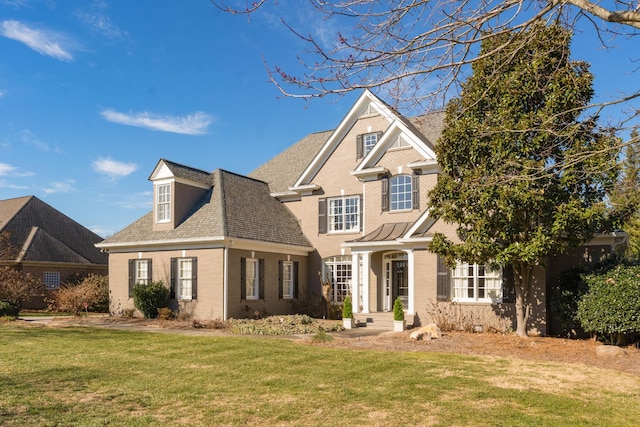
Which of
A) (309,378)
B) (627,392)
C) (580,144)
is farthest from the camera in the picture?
(580,144)

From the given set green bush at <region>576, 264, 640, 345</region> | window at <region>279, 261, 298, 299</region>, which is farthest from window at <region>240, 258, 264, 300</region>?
green bush at <region>576, 264, 640, 345</region>

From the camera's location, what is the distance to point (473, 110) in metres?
16.5

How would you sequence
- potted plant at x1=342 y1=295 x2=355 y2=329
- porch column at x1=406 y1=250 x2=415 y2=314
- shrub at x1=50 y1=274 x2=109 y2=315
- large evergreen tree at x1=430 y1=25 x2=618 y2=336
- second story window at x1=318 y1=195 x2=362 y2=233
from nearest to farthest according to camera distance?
1. large evergreen tree at x1=430 y1=25 x2=618 y2=336
2. porch column at x1=406 y1=250 x2=415 y2=314
3. potted plant at x1=342 y1=295 x2=355 y2=329
4. shrub at x1=50 y1=274 x2=109 y2=315
5. second story window at x1=318 y1=195 x2=362 y2=233

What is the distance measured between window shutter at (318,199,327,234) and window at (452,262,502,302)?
8125 mm

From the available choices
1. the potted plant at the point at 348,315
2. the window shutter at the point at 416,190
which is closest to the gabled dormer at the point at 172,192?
the potted plant at the point at 348,315

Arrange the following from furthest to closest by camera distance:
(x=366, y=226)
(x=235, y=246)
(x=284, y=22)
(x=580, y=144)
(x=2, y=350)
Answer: (x=366, y=226) < (x=235, y=246) < (x=580, y=144) < (x=2, y=350) < (x=284, y=22)

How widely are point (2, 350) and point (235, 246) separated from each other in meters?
9.45

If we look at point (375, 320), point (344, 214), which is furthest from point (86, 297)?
point (375, 320)

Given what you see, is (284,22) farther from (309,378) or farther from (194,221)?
(194,221)

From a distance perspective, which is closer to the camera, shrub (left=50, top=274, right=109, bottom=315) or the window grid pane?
the window grid pane

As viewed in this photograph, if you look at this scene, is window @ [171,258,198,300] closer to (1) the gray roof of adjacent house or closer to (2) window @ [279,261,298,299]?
(1) the gray roof of adjacent house

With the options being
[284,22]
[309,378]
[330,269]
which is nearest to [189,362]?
[309,378]

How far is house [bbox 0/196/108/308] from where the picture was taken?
30.4 meters

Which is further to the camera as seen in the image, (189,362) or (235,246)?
(235,246)
